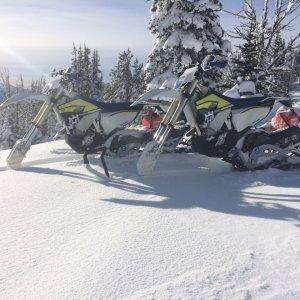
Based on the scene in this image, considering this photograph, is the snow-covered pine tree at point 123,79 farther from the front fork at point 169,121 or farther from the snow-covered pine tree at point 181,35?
the front fork at point 169,121

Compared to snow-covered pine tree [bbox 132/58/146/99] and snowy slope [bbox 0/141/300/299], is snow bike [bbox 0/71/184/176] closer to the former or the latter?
snowy slope [bbox 0/141/300/299]

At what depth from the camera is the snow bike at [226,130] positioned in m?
6.84

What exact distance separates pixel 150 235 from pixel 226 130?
12.0 ft

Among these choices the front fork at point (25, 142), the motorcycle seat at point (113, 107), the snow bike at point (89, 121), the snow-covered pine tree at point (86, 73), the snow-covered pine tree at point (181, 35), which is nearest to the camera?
the front fork at point (25, 142)

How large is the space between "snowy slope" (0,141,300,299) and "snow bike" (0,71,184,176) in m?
1.22

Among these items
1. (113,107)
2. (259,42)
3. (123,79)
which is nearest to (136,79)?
(123,79)

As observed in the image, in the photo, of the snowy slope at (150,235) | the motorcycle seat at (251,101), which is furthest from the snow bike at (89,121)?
the snowy slope at (150,235)

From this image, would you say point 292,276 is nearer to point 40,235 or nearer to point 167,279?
point 167,279

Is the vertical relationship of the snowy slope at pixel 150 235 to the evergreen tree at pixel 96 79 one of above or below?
below

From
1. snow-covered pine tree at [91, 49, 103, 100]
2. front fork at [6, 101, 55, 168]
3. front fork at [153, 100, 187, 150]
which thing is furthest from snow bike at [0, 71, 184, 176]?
snow-covered pine tree at [91, 49, 103, 100]

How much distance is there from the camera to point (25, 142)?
749 cm

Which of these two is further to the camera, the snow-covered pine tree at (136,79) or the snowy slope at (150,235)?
the snow-covered pine tree at (136,79)

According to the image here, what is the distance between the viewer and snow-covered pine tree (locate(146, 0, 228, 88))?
59.2 feet

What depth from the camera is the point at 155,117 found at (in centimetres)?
864
